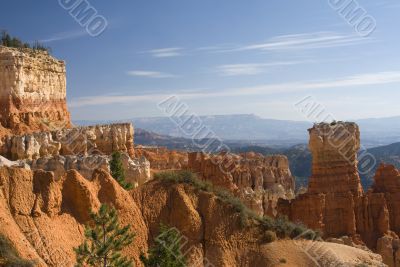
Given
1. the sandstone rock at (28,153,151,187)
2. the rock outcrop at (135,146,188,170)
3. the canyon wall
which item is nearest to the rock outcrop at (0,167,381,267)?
the canyon wall

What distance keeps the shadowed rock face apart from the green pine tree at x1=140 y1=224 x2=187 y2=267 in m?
17.8

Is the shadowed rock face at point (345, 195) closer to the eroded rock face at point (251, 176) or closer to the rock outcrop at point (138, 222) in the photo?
the eroded rock face at point (251, 176)

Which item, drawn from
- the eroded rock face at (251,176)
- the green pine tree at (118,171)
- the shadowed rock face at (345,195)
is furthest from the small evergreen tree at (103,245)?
the eroded rock face at (251,176)

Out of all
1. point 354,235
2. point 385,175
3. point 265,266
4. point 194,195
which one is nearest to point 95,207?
point 194,195

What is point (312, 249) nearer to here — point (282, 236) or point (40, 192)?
point (282, 236)

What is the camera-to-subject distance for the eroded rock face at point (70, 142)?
1410 inches

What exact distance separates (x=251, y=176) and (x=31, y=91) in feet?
101

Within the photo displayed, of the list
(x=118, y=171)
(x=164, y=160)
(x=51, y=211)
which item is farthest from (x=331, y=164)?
(x=164, y=160)

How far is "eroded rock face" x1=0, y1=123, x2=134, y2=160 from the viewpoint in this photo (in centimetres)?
3581

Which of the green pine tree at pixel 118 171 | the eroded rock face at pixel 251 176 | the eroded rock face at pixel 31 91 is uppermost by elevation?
the eroded rock face at pixel 31 91

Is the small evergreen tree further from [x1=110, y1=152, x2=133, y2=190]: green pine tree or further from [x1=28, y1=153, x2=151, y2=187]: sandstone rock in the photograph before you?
[x1=28, y1=153, x2=151, y2=187]: sandstone rock

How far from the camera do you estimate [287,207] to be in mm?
39312

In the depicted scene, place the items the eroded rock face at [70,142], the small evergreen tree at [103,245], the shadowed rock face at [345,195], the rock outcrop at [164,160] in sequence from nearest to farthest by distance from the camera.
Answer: the small evergreen tree at [103,245], the eroded rock face at [70,142], the shadowed rock face at [345,195], the rock outcrop at [164,160]

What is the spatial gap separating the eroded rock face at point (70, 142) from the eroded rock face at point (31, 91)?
8.29 feet
